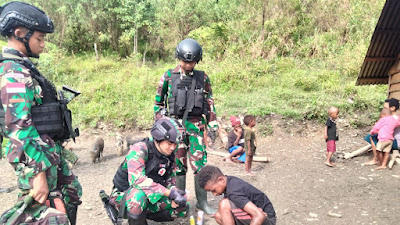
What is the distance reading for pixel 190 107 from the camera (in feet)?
13.3

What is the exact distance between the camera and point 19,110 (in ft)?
7.67

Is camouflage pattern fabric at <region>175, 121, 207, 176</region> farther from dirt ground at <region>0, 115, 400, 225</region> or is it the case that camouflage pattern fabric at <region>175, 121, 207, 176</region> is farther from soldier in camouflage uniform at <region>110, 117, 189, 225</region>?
dirt ground at <region>0, 115, 400, 225</region>

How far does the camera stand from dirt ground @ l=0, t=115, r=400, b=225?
4.20m

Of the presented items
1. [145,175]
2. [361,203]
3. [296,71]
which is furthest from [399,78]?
[145,175]

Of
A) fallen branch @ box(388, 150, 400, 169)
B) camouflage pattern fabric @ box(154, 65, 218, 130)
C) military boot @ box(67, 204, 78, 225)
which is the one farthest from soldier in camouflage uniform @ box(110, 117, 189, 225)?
fallen branch @ box(388, 150, 400, 169)

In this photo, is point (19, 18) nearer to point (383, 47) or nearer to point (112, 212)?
point (112, 212)

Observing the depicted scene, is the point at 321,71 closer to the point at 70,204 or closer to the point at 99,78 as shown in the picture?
the point at 99,78

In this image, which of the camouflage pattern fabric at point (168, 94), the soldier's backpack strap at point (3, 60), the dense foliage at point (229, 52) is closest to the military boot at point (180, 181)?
the camouflage pattern fabric at point (168, 94)

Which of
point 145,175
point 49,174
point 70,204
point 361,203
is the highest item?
point 49,174

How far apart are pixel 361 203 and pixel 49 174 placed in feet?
13.3

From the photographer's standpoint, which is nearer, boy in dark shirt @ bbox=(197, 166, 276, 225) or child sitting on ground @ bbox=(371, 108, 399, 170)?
boy in dark shirt @ bbox=(197, 166, 276, 225)

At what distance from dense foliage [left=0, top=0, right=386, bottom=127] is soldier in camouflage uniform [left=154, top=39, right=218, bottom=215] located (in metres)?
4.35

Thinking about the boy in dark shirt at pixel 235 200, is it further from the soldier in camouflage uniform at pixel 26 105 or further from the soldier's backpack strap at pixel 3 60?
the soldier's backpack strap at pixel 3 60

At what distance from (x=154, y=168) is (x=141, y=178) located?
0.96 ft
